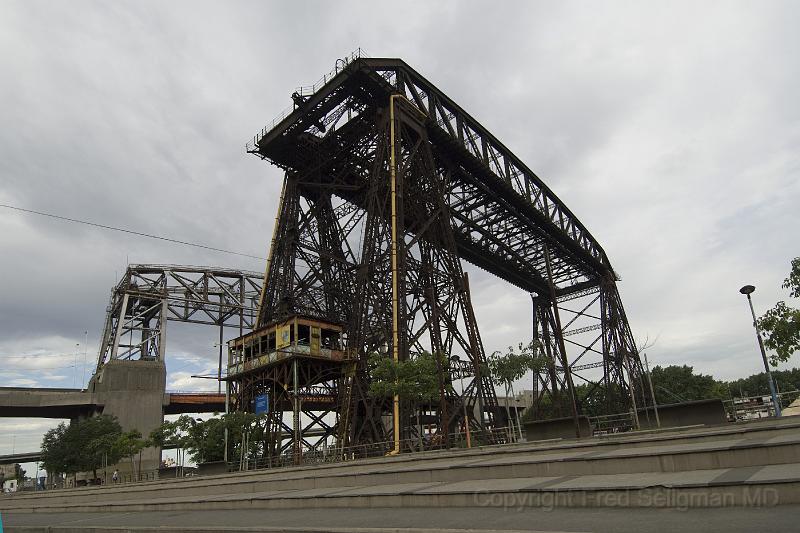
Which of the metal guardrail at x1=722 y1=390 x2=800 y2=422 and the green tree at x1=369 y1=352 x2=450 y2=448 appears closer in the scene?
the metal guardrail at x1=722 y1=390 x2=800 y2=422

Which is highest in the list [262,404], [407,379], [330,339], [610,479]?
[330,339]

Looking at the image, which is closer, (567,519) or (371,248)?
(567,519)

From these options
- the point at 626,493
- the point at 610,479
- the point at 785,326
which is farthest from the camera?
the point at 785,326

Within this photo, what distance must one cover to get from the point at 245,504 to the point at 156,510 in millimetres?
4157

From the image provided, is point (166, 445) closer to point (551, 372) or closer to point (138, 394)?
point (138, 394)

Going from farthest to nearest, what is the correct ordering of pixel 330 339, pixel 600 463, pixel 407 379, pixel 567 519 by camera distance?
pixel 330 339
pixel 407 379
pixel 600 463
pixel 567 519

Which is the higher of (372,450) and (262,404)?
(262,404)

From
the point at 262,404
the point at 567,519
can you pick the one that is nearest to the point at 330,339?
the point at 262,404

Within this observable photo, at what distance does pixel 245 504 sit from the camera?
40.7 feet

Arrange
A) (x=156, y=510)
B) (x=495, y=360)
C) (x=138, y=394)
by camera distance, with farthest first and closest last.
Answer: (x=138, y=394)
(x=495, y=360)
(x=156, y=510)

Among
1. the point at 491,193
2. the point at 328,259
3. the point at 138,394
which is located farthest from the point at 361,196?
the point at 138,394

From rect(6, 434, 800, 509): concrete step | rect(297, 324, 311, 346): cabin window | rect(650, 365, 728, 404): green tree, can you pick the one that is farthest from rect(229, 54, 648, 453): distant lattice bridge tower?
rect(650, 365, 728, 404): green tree

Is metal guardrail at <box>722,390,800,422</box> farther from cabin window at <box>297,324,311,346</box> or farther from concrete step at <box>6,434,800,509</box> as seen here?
cabin window at <box>297,324,311,346</box>

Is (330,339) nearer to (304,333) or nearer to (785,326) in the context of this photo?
(304,333)
